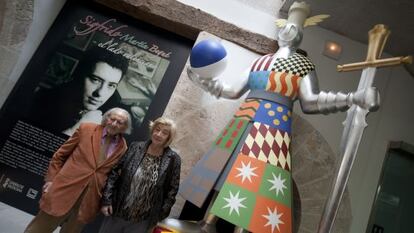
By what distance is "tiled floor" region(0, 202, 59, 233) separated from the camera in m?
2.12

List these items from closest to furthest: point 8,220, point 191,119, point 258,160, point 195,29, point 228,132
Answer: point 258,160 < point 228,132 < point 8,220 < point 191,119 < point 195,29

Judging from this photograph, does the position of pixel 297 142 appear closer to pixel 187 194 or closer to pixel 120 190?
pixel 187 194

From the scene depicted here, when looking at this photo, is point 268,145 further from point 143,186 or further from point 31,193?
point 31,193

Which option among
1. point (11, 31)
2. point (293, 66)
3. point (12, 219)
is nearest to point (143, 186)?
point (293, 66)

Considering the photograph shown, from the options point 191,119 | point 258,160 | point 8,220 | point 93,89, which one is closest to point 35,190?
point 8,220

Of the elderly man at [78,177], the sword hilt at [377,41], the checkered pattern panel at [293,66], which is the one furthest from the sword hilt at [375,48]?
the elderly man at [78,177]

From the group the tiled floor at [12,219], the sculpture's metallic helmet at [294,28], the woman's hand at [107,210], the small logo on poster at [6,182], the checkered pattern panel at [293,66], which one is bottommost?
the tiled floor at [12,219]

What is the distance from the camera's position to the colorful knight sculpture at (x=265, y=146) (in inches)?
61.4

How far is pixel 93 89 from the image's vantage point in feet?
8.82

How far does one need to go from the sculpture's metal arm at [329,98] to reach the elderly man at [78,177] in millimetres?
1040

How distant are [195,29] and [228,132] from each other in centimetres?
114

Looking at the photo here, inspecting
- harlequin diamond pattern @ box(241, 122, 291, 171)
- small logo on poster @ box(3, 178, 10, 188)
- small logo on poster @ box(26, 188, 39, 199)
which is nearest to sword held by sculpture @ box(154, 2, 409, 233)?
harlequin diamond pattern @ box(241, 122, 291, 171)

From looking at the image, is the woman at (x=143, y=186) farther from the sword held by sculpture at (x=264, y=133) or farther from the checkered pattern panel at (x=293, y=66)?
the checkered pattern panel at (x=293, y=66)

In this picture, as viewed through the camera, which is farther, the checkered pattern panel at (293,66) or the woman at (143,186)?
the checkered pattern panel at (293,66)
